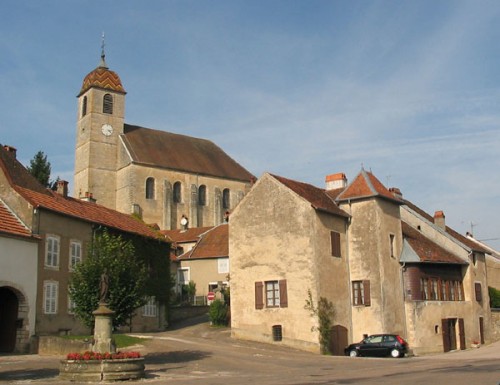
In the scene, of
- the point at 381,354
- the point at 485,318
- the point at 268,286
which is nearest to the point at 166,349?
the point at 268,286

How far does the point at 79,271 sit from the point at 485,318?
28.1 meters

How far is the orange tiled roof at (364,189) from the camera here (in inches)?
1391

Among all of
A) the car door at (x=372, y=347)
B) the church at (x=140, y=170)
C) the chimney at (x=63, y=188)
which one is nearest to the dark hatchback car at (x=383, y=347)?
the car door at (x=372, y=347)

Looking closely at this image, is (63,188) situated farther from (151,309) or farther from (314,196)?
(314,196)

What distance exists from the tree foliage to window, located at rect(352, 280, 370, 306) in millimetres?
2993

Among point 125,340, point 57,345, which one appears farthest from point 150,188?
point 57,345

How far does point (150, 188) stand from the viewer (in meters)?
71.1

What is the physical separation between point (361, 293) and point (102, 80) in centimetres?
5064

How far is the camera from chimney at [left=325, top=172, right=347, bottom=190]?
40878 millimetres

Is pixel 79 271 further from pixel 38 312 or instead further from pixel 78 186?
pixel 78 186

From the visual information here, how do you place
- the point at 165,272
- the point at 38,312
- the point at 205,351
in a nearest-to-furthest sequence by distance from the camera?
1. the point at 205,351
2. the point at 38,312
3. the point at 165,272

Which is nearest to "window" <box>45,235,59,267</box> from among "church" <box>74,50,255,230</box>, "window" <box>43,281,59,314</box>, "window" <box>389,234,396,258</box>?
"window" <box>43,281,59,314</box>

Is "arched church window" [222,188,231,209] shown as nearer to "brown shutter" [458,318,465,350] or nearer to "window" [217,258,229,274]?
"window" [217,258,229,274]

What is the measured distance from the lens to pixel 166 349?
1090 inches
